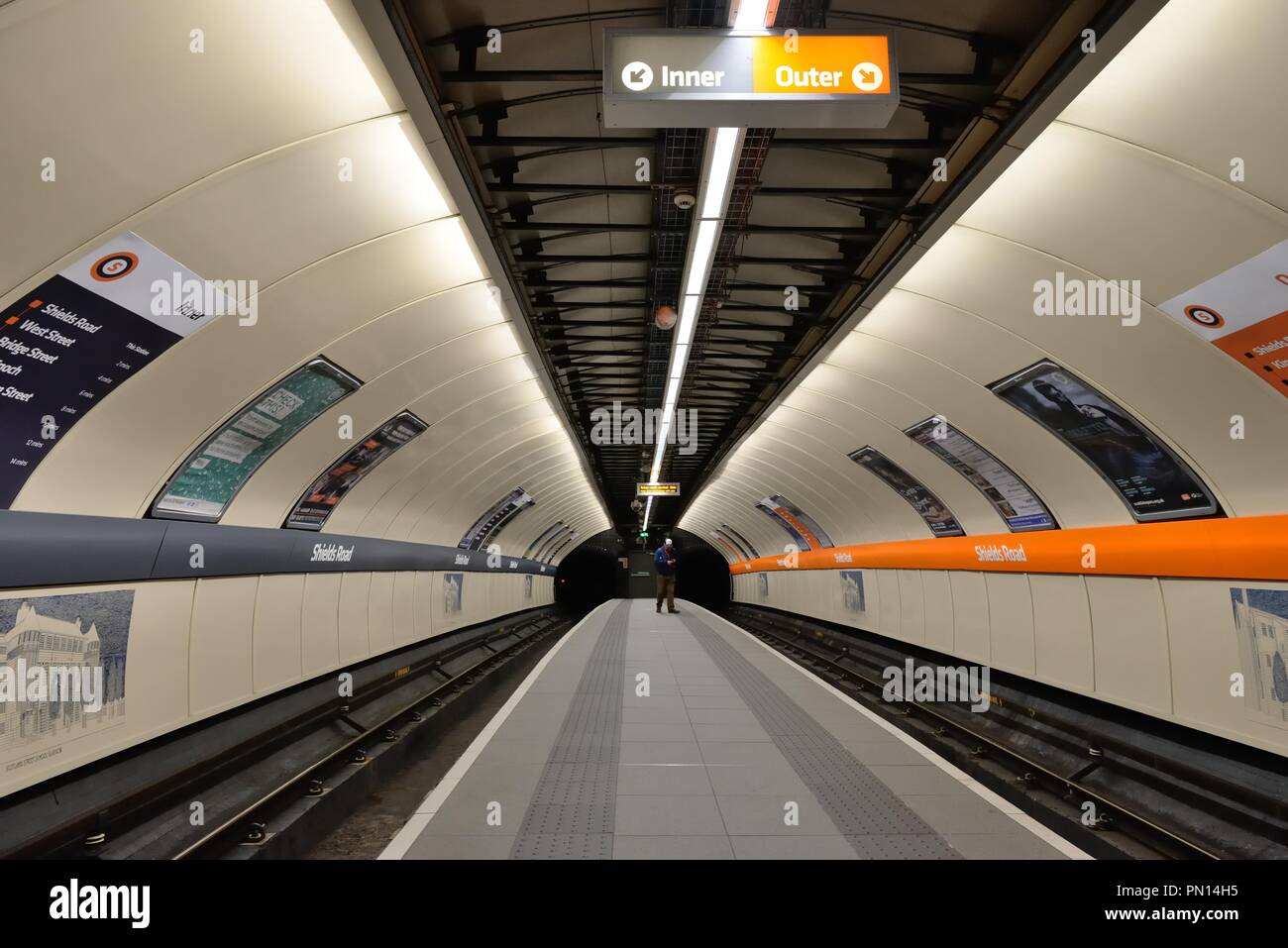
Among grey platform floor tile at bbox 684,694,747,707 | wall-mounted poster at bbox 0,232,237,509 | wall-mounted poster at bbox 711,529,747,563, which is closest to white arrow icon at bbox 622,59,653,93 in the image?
wall-mounted poster at bbox 0,232,237,509

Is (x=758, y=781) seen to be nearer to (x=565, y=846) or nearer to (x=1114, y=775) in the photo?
(x=565, y=846)

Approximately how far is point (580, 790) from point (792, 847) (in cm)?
164

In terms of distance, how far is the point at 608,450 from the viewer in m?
19.2

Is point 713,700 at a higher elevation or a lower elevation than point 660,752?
lower

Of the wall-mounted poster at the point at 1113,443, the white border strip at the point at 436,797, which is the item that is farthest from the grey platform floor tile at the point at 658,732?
the wall-mounted poster at the point at 1113,443

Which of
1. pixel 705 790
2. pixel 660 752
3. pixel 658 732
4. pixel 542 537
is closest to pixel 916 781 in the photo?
pixel 705 790

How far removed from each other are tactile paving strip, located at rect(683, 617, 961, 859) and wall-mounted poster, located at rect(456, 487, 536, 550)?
895cm

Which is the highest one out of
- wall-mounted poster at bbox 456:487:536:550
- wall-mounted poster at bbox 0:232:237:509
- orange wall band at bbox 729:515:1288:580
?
wall-mounted poster at bbox 0:232:237:509

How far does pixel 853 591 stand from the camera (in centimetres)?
1568

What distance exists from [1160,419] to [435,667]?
12.4 meters

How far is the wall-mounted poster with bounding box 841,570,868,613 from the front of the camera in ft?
49.6

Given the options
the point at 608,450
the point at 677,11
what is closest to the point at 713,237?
the point at 677,11

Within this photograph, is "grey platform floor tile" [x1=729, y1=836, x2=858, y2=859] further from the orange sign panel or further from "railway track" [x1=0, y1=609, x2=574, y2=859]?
the orange sign panel
